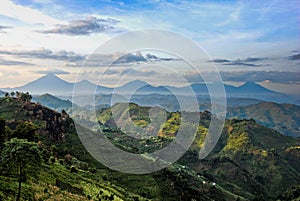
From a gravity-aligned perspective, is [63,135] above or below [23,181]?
below

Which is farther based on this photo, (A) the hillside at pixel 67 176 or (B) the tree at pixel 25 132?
(B) the tree at pixel 25 132

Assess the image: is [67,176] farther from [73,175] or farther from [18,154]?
[18,154]

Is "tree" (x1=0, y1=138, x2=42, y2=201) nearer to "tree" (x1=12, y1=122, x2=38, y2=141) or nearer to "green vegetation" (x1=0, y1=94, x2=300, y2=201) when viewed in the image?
"green vegetation" (x1=0, y1=94, x2=300, y2=201)

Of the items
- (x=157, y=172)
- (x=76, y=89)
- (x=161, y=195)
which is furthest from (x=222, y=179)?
(x=76, y=89)

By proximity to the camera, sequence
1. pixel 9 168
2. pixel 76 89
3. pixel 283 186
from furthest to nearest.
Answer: pixel 283 186 → pixel 76 89 → pixel 9 168

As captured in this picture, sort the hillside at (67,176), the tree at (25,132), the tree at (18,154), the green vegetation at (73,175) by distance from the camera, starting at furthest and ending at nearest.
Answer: the tree at (25,132) < the hillside at (67,176) < the green vegetation at (73,175) < the tree at (18,154)

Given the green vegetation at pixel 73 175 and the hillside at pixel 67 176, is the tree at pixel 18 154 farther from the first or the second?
the hillside at pixel 67 176

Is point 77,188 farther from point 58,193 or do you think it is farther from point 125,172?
point 125,172

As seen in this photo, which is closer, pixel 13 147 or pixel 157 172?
pixel 13 147

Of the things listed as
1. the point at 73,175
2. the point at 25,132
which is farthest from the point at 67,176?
the point at 25,132

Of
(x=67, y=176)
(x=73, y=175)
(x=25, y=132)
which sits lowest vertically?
(x=73, y=175)

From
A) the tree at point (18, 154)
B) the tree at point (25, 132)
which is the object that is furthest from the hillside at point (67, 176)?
the tree at point (18, 154)

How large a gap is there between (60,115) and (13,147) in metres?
100

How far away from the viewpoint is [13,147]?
28.4m
